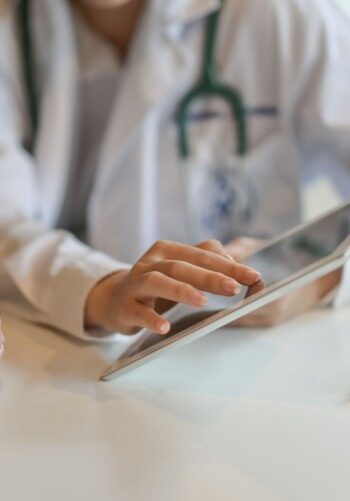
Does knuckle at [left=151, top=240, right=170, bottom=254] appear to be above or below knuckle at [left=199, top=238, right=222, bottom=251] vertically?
above

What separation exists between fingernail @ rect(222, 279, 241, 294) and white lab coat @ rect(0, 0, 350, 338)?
40 centimetres

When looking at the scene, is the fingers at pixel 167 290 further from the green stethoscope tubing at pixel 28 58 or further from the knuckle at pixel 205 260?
the green stethoscope tubing at pixel 28 58

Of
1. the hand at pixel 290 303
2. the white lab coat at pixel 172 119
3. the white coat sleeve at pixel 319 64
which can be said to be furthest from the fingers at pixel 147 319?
the white coat sleeve at pixel 319 64

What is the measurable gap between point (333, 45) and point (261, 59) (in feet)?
0.29

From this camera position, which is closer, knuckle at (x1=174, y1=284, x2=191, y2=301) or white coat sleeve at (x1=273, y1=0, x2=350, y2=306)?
knuckle at (x1=174, y1=284, x2=191, y2=301)

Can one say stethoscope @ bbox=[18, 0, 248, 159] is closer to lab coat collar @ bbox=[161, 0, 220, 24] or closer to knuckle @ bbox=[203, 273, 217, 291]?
lab coat collar @ bbox=[161, 0, 220, 24]

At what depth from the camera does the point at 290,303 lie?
60 centimetres

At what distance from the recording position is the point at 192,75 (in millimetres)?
869

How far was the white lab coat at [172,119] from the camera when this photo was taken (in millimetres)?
847

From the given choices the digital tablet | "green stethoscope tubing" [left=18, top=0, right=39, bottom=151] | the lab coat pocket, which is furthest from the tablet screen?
"green stethoscope tubing" [left=18, top=0, right=39, bottom=151]

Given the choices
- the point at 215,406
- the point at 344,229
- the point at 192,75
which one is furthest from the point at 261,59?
the point at 215,406

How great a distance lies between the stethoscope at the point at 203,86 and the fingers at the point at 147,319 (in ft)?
1.32

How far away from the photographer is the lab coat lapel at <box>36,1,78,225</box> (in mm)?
882

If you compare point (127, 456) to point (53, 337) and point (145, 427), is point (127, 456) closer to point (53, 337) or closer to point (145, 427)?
point (145, 427)
